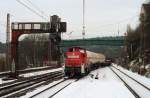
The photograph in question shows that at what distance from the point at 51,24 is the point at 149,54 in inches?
976

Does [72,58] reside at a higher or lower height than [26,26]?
lower

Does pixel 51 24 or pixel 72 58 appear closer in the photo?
pixel 72 58

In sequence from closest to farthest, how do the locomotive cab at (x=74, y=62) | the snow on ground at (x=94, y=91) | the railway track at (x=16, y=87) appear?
the railway track at (x=16, y=87) → the snow on ground at (x=94, y=91) → the locomotive cab at (x=74, y=62)

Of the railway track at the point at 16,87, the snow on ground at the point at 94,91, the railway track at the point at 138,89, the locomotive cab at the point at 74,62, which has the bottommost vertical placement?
the railway track at the point at 138,89

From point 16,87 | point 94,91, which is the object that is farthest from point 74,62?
point 94,91

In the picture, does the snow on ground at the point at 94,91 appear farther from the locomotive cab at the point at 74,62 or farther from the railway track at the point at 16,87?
the locomotive cab at the point at 74,62

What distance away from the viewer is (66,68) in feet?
143

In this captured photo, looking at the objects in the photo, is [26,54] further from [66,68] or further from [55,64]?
[66,68]

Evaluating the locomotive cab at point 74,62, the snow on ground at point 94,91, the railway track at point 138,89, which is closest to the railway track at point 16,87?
the snow on ground at point 94,91

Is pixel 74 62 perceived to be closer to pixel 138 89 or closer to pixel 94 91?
pixel 138 89

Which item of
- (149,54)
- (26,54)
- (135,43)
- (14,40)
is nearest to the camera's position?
(14,40)

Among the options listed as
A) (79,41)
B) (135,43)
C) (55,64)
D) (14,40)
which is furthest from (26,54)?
(14,40)

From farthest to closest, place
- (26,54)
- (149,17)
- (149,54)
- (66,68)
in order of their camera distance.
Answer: (26,54)
(149,17)
(149,54)
(66,68)

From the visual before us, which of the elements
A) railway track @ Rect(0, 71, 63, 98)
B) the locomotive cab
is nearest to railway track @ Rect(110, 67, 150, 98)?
the locomotive cab
